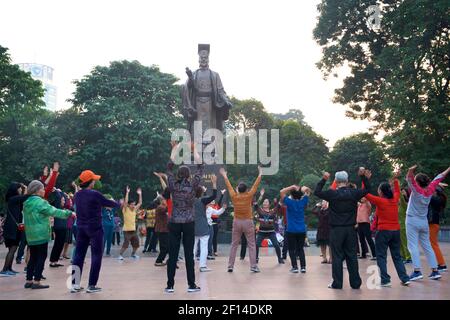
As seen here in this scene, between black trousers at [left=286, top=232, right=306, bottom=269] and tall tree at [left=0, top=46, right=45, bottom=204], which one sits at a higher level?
tall tree at [left=0, top=46, right=45, bottom=204]

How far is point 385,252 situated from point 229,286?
8.66 feet

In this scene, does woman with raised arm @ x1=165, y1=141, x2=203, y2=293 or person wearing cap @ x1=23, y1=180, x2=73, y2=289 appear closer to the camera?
woman with raised arm @ x1=165, y1=141, x2=203, y2=293

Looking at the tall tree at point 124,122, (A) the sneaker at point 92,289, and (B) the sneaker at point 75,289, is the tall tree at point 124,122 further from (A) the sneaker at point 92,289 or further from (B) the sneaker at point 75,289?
(A) the sneaker at point 92,289

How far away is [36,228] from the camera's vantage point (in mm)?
8016

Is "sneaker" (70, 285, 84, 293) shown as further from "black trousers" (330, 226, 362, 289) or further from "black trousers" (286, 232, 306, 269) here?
"black trousers" (286, 232, 306, 269)

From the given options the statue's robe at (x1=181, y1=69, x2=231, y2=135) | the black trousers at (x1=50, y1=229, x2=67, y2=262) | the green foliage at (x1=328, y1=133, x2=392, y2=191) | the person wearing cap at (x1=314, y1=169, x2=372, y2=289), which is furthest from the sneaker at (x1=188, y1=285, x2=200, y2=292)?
the green foliage at (x1=328, y1=133, x2=392, y2=191)

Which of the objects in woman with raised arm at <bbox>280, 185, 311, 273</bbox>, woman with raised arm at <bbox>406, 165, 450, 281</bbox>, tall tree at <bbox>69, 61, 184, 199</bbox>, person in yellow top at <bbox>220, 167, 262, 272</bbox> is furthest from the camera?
tall tree at <bbox>69, 61, 184, 199</bbox>

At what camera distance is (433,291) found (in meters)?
7.80

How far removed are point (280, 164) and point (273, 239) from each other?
35.9 metres

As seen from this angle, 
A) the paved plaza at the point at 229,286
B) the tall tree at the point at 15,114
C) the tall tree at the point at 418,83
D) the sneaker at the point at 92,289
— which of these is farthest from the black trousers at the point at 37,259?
the tall tree at the point at 15,114

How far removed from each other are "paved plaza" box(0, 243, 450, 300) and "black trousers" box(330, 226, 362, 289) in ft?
0.58

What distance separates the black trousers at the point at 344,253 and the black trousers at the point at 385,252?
555mm

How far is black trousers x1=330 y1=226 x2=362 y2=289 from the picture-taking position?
803 cm

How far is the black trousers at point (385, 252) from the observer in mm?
8375
